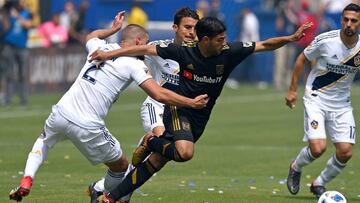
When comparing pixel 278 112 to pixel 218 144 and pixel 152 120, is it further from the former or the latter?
pixel 152 120

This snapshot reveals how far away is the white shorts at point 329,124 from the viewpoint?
14.0 m

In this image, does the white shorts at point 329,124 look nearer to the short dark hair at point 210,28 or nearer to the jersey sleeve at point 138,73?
the short dark hair at point 210,28

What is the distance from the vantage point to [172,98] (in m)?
11.5

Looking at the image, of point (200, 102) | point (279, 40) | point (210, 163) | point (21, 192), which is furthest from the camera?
point (210, 163)

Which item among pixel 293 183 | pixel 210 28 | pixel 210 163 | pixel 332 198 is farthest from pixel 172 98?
pixel 210 163

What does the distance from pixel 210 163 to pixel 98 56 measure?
259 inches

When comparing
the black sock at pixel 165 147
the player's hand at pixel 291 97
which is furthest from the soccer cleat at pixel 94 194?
the player's hand at pixel 291 97

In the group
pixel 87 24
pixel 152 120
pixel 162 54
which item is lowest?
pixel 87 24

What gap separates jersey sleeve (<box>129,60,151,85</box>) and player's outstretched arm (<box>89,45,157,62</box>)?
0.41ft

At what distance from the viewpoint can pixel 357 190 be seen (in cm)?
1473

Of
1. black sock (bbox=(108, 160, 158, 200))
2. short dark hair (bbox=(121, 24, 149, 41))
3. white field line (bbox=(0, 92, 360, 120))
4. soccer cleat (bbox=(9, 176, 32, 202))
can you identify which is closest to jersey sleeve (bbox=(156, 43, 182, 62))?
short dark hair (bbox=(121, 24, 149, 41))

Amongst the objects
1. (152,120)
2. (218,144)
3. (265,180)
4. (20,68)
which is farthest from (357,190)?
(20,68)

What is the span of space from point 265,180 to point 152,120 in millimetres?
2964

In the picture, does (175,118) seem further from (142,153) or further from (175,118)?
(142,153)
